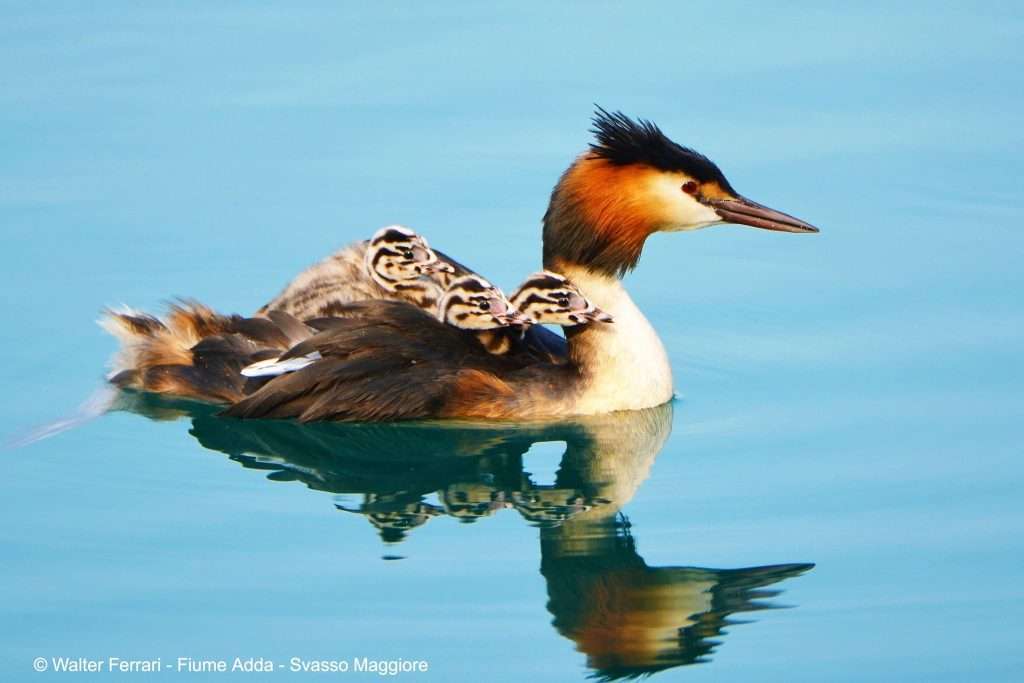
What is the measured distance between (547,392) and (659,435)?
505 millimetres

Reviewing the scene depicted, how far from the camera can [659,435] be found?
9.16 metres

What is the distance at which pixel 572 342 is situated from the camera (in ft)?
30.7

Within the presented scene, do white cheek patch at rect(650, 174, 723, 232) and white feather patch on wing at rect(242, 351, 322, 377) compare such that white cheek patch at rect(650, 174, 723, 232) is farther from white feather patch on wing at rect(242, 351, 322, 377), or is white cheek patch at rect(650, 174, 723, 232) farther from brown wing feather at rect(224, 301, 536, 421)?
white feather patch on wing at rect(242, 351, 322, 377)

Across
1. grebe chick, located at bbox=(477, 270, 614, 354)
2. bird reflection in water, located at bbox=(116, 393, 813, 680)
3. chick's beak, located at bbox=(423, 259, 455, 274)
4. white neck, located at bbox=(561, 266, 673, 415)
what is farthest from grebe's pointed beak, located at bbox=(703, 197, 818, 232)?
chick's beak, located at bbox=(423, 259, 455, 274)

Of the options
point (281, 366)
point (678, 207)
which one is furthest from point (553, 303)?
point (281, 366)

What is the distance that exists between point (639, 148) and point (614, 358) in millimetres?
898

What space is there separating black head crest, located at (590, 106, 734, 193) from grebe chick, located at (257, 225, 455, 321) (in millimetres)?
916

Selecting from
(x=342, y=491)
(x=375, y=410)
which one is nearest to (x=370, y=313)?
(x=375, y=410)

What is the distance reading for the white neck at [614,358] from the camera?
9305mm

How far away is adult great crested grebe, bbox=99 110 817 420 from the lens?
9102 millimetres

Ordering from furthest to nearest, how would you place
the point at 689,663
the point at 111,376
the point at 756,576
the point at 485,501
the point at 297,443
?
the point at 111,376 < the point at 297,443 < the point at 485,501 < the point at 756,576 < the point at 689,663

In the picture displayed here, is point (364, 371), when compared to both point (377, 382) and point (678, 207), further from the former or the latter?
point (678, 207)

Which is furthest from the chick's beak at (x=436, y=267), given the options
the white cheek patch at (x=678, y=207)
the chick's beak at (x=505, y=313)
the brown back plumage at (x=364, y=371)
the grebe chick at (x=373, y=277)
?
the white cheek patch at (x=678, y=207)

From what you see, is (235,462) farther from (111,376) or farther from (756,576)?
(756,576)
